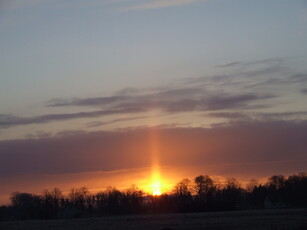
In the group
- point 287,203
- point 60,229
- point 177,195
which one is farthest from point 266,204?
point 60,229

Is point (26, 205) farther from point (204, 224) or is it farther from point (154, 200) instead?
point (204, 224)

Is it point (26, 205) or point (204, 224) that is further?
point (26, 205)

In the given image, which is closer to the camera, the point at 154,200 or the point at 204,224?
the point at 204,224

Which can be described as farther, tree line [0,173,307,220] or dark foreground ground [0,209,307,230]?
tree line [0,173,307,220]

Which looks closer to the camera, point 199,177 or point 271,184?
point 271,184

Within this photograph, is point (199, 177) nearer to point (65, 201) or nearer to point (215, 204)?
point (65, 201)

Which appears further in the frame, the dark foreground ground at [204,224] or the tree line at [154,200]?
the tree line at [154,200]

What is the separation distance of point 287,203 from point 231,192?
60.4 feet

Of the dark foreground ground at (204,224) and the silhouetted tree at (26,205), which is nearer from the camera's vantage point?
the dark foreground ground at (204,224)

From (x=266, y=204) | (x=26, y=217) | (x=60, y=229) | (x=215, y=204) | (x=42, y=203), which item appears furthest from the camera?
(x=42, y=203)

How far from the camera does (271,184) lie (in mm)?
172375

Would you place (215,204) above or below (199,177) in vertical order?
below

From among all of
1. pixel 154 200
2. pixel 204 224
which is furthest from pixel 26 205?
pixel 204 224

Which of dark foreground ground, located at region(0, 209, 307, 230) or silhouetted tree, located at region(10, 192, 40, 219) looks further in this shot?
silhouetted tree, located at region(10, 192, 40, 219)
